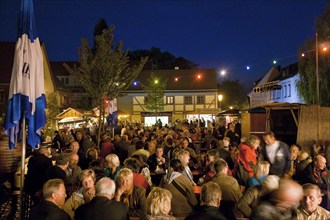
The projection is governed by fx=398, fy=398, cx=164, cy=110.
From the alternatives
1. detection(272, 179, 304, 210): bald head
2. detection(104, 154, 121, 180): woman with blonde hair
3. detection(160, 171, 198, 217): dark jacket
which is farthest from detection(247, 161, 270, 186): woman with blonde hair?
detection(272, 179, 304, 210): bald head

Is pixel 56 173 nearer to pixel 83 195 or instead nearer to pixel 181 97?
pixel 83 195

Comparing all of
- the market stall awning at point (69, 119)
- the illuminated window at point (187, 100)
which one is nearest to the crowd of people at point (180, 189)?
the market stall awning at point (69, 119)

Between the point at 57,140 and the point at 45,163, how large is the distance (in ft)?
28.5

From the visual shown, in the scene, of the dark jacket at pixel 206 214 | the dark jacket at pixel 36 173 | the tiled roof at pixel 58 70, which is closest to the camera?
the dark jacket at pixel 206 214

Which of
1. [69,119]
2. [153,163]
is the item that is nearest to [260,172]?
[153,163]

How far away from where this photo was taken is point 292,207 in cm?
322

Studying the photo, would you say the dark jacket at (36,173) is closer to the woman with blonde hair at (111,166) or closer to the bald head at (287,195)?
the woman with blonde hair at (111,166)

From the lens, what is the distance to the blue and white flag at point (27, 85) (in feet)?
20.2

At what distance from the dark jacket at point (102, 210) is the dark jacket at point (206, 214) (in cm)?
79

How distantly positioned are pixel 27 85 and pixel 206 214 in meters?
3.58

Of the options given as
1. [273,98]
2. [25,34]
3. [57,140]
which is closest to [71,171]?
[25,34]

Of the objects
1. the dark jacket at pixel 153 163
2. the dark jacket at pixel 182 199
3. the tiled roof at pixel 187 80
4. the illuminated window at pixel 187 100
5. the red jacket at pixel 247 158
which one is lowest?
the dark jacket at pixel 182 199

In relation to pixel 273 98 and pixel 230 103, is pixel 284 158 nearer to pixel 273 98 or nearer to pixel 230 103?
pixel 273 98

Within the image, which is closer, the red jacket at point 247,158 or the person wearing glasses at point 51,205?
the person wearing glasses at point 51,205
